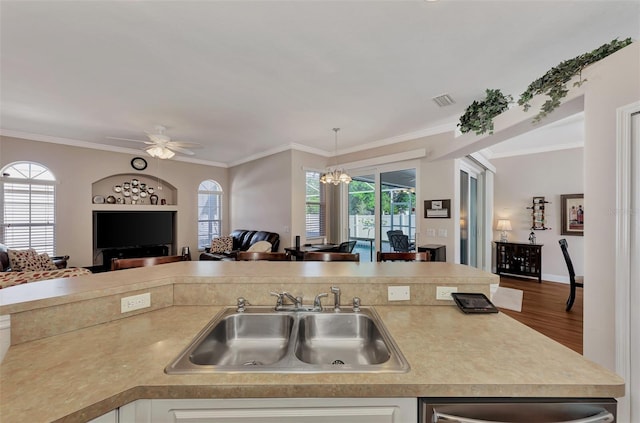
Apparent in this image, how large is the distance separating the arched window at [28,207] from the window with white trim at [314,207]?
15.6ft

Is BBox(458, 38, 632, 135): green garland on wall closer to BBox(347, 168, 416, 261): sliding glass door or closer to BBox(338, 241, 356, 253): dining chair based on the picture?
BBox(347, 168, 416, 261): sliding glass door

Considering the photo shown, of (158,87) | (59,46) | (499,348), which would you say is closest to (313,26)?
(158,87)

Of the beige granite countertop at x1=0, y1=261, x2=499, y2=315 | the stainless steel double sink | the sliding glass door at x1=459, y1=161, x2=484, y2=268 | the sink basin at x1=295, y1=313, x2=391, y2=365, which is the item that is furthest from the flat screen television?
the sliding glass door at x1=459, y1=161, x2=484, y2=268

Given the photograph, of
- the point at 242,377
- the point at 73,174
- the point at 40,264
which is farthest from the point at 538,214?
the point at 73,174

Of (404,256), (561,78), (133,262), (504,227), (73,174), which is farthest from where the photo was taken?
(504,227)

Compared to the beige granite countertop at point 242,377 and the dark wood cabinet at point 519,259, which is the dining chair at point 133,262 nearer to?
the beige granite countertop at point 242,377

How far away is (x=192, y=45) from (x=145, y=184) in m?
5.10

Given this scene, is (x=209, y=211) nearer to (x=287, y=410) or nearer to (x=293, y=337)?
(x=293, y=337)

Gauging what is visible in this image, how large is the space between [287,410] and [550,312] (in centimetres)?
445

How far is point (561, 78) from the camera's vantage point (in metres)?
1.87

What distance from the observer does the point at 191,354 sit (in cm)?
100

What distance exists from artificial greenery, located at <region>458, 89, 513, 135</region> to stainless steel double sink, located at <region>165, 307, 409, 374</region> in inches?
97.1

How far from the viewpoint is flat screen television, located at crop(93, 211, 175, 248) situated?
5461mm

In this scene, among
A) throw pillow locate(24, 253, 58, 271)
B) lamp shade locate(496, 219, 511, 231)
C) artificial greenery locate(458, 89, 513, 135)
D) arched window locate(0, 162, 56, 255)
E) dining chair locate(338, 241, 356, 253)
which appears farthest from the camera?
lamp shade locate(496, 219, 511, 231)
